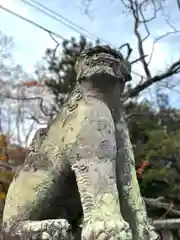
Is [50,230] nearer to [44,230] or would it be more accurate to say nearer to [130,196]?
[44,230]

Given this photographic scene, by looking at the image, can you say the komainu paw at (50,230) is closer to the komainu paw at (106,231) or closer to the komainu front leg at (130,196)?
the komainu paw at (106,231)

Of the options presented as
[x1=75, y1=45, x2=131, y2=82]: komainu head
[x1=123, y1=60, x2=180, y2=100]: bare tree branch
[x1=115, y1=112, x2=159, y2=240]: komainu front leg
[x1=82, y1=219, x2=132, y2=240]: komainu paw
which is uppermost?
[x1=123, y1=60, x2=180, y2=100]: bare tree branch

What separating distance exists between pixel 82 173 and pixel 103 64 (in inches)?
20.0

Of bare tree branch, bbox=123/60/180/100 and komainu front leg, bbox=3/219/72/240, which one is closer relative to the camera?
komainu front leg, bbox=3/219/72/240

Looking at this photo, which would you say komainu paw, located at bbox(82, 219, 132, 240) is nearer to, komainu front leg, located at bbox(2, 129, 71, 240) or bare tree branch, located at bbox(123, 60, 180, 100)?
komainu front leg, located at bbox(2, 129, 71, 240)

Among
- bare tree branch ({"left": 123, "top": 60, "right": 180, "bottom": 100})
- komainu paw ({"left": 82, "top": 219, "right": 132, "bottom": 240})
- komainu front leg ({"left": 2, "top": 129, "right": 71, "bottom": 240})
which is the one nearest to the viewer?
komainu paw ({"left": 82, "top": 219, "right": 132, "bottom": 240})

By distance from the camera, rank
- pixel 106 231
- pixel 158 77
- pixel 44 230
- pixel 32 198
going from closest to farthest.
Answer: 1. pixel 106 231
2. pixel 44 230
3. pixel 32 198
4. pixel 158 77

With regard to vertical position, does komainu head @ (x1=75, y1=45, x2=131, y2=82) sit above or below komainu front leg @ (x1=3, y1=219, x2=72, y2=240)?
above

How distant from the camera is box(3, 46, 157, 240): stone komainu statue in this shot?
5.70 ft

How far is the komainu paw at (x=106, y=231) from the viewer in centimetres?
164

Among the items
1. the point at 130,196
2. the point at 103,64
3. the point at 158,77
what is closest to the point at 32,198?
the point at 130,196

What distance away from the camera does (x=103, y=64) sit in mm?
1966

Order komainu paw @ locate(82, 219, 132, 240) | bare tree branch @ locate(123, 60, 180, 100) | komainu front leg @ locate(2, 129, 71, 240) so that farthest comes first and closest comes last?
bare tree branch @ locate(123, 60, 180, 100) < komainu front leg @ locate(2, 129, 71, 240) < komainu paw @ locate(82, 219, 132, 240)

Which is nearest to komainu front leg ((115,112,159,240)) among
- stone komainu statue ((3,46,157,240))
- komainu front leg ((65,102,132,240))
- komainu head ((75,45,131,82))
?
stone komainu statue ((3,46,157,240))
